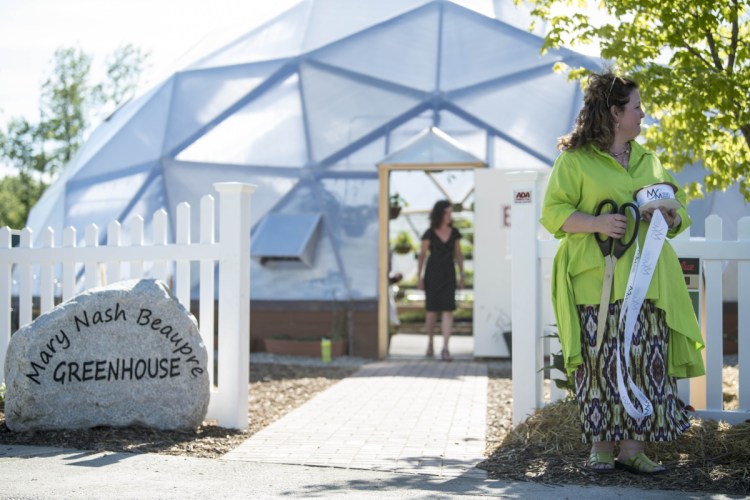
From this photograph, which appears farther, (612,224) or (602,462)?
(602,462)

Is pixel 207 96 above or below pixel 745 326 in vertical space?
above

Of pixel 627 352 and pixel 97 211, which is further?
pixel 97 211

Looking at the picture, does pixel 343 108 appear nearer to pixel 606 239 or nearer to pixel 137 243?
pixel 137 243

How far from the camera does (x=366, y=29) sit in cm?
1166

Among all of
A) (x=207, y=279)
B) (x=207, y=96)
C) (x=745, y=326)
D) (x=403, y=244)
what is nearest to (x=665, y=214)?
(x=745, y=326)

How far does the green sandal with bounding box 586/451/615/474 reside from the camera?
4.18m

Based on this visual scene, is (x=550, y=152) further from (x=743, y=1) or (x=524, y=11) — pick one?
(x=743, y=1)

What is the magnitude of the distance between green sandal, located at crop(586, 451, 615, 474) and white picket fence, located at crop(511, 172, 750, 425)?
3.79 feet

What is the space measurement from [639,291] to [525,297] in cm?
140

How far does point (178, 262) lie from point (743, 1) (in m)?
3.94

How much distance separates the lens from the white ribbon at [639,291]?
4000 mm

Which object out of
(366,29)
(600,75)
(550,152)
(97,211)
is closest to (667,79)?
(600,75)

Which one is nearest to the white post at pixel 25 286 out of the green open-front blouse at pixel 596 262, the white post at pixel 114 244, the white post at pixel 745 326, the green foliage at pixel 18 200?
the white post at pixel 114 244

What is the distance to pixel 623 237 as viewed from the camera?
4.11 meters
